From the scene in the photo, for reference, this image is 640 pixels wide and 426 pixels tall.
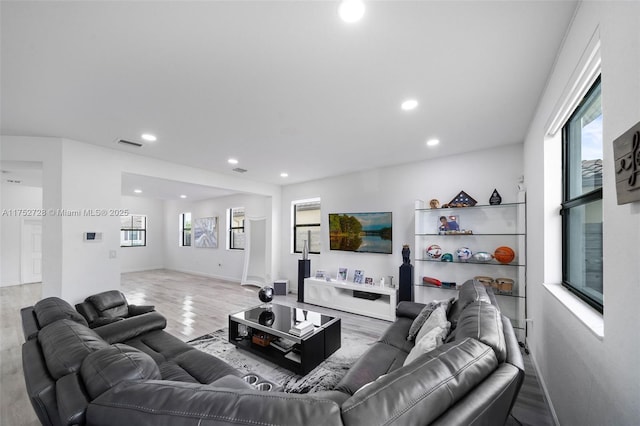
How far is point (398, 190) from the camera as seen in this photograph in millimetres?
4516

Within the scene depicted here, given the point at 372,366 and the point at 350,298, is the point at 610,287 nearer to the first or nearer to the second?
the point at 372,366

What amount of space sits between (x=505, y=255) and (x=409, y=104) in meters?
2.48

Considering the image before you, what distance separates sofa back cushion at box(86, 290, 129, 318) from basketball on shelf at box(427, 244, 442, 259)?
4.32 metres

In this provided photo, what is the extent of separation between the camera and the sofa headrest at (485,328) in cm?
118

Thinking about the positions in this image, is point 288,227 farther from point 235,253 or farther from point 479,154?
point 479,154

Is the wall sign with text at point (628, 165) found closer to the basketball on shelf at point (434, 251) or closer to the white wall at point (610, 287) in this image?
the white wall at point (610, 287)

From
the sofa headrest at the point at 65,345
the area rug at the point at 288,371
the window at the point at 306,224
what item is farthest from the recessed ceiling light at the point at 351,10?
the window at the point at 306,224

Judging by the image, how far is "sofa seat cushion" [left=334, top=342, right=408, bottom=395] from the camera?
5.26 feet

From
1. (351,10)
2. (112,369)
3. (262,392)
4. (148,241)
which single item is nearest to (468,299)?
(262,392)

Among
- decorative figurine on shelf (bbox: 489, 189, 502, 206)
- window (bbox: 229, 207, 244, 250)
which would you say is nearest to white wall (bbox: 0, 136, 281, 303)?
window (bbox: 229, 207, 244, 250)

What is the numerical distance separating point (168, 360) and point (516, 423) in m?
2.71

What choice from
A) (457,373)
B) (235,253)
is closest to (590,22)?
(457,373)

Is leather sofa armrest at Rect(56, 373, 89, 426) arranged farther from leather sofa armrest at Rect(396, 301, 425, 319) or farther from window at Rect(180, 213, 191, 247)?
window at Rect(180, 213, 191, 247)

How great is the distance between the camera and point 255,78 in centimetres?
194
